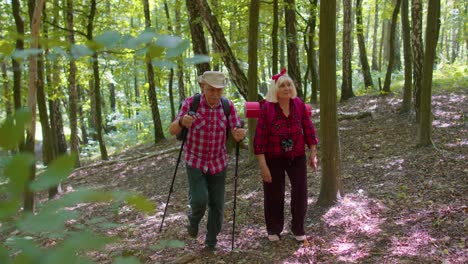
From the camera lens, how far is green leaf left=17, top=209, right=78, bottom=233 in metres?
0.88

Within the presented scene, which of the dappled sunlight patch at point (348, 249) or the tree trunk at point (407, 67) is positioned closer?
the dappled sunlight patch at point (348, 249)

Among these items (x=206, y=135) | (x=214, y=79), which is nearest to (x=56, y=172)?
(x=214, y=79)

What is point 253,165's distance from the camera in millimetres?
8805

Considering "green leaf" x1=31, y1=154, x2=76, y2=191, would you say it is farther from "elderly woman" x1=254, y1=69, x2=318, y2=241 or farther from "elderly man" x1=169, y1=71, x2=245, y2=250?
"elderly woman" x1=254, y1=69, x2=318, y2=241

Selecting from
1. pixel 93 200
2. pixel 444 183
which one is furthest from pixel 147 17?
pixel 93 200

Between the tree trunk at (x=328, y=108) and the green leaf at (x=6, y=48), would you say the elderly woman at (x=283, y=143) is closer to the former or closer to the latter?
the tree trunk at (x=328, y=108)

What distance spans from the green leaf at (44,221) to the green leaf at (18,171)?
0.09 metres

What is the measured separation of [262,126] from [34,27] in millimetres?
3292

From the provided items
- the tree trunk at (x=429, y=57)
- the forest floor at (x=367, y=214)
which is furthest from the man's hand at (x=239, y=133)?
the tree trunk at (x=429, y=57)

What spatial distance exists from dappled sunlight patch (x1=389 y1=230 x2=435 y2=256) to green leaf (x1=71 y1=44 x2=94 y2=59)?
4.00 meters

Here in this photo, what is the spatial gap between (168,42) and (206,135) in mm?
3663

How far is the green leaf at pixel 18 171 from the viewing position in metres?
0.82

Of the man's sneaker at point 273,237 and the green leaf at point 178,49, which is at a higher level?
the green leaf at point 178,49

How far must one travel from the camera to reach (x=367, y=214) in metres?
5.21
